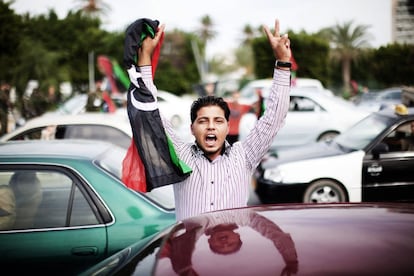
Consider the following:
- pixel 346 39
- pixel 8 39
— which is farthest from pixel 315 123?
pixel 346 39

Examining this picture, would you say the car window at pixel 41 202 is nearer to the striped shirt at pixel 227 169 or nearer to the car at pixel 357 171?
the striped shirt at pixel 227 169

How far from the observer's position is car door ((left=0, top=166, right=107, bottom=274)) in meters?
2.94

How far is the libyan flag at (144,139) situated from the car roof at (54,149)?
1062 millimetres

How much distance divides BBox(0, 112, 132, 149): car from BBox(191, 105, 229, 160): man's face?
12.1 feet

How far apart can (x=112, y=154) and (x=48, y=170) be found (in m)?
0.76

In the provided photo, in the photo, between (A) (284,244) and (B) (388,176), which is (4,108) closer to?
(B) (388,176)

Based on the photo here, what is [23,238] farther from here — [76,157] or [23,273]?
[76,157]

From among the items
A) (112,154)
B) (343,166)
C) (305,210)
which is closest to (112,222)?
(112,154)

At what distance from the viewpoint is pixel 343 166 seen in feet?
20.6

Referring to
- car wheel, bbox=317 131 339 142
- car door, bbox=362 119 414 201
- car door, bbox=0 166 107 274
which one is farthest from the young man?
car wheel, bbox=317 131 339 142

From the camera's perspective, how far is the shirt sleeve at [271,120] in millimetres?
2518

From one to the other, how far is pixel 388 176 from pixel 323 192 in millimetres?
853

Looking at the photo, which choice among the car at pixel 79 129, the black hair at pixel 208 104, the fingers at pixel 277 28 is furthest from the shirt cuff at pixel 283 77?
the car at pixel 79 129

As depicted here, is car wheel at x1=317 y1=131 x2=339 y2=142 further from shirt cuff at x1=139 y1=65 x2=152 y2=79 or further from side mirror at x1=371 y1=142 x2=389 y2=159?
shirt cuff at x1=139 y1=65 x2=152 y2=79
